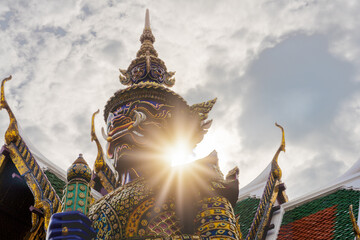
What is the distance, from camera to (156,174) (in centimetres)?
536

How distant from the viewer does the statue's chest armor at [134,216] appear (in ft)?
15.7

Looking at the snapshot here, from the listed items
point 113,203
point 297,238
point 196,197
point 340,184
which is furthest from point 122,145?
point 340,184

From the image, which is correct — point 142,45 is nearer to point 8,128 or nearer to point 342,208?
point 8,128

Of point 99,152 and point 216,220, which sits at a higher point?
point 99,152

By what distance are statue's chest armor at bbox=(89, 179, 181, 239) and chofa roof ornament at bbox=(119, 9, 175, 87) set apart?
181 cm

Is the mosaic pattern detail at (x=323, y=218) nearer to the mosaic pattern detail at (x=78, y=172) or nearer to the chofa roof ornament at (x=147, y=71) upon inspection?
the chofa roof ornament at (x=147, y=71)

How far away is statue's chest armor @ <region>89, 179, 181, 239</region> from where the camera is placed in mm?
4781

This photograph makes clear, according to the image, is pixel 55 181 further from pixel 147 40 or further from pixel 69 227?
pixel 69 227

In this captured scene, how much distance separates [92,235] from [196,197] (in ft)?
3.75

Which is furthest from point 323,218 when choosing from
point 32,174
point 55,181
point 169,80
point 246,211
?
point 32,174

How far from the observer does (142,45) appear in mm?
7102

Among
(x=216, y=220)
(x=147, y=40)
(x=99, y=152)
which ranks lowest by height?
(x=216, y=220)

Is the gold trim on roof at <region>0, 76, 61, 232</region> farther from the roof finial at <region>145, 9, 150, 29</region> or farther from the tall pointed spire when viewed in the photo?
the roof finial at <region>145, 9, 150, 29</region>

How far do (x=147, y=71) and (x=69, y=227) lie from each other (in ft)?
9.00
